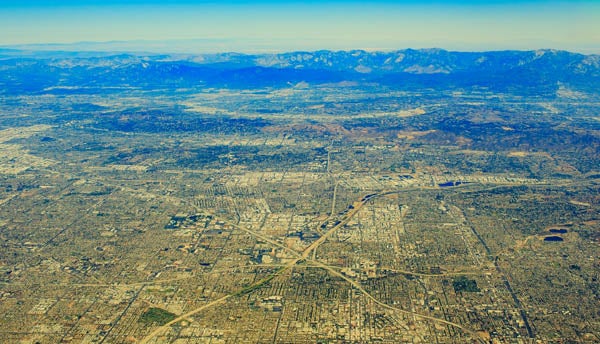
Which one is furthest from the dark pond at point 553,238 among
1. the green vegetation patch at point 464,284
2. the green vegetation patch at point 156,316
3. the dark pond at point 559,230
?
the green vegetation patch at point 156,316

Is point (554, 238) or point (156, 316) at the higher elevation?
point (554, 238)

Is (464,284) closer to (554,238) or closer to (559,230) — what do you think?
(554,238)

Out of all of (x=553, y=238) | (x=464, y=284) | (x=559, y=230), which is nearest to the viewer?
(x=464, y=284)

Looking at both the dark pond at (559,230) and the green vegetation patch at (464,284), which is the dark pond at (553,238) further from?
the green vegetation patch at (464,284)

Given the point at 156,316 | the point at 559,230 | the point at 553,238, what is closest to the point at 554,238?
the point at 553,238

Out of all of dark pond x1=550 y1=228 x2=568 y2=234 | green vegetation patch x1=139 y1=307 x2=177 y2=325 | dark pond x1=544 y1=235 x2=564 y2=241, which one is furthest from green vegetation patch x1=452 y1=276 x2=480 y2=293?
green vegetation patch x1=139 y1=307 x2=177 y2=325

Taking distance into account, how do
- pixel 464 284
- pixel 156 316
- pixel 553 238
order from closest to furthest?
pixel 156 316
pixel 464 284
pixel 553 238

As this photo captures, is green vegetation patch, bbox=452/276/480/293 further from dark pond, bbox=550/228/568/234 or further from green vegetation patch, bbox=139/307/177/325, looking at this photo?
green vegetation patch, bbox=139/307/177/325
